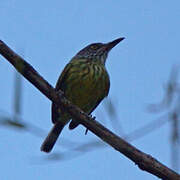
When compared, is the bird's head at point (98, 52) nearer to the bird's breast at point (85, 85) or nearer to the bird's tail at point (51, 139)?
the bird's breast at point (85, 85)

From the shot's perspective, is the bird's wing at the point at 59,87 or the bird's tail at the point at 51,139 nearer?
the bird's tail at the point at 51,139

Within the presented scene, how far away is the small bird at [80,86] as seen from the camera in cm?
599

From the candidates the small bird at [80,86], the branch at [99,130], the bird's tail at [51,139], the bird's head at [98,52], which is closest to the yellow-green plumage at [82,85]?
the small bird at [80,86]

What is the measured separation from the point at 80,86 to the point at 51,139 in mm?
1003

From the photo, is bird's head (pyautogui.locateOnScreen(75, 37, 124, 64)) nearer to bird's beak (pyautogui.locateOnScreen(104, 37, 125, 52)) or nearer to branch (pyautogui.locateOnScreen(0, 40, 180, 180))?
bird's beak (pyautogui.locateOnScreen(104, 37, 125, 52))

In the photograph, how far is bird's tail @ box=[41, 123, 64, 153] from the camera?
6043mm

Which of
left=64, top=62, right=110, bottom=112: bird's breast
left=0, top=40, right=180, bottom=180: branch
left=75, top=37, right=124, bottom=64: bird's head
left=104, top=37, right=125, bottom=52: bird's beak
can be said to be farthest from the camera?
left=75, top=37, right=124, bottom=64: bird's head

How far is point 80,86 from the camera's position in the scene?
5.99 m

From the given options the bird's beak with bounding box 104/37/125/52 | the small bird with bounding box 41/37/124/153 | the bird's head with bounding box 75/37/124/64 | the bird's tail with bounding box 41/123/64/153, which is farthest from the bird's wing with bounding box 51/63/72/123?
the bird's beak with bounding box 104/37/125/52

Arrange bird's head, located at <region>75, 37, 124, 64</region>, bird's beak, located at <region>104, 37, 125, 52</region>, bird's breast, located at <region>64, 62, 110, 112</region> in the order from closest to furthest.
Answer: bird's breast, located at <region>64, 62, 110, 112</region>, bird's beak, located at <region>104, 37, 125, 52</region>, bird's head, located at <region>75, 37, 124, 64</region>

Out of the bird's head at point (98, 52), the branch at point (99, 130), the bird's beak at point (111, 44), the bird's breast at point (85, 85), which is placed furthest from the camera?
the bird's head at point (98, 52)

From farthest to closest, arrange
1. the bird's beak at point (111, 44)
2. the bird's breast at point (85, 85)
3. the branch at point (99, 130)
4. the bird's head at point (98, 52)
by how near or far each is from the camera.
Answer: the bird's head at point (98, 52) → the bird's beak at point (111, 44) → the bird's breast at point (85, 85) → the branch at point (99, 130)

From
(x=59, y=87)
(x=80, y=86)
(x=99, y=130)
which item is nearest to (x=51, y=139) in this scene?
(x=59, y=87)

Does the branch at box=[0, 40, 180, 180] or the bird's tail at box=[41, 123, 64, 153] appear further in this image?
the bird's tail at box=[41, 123, 64, 153]
